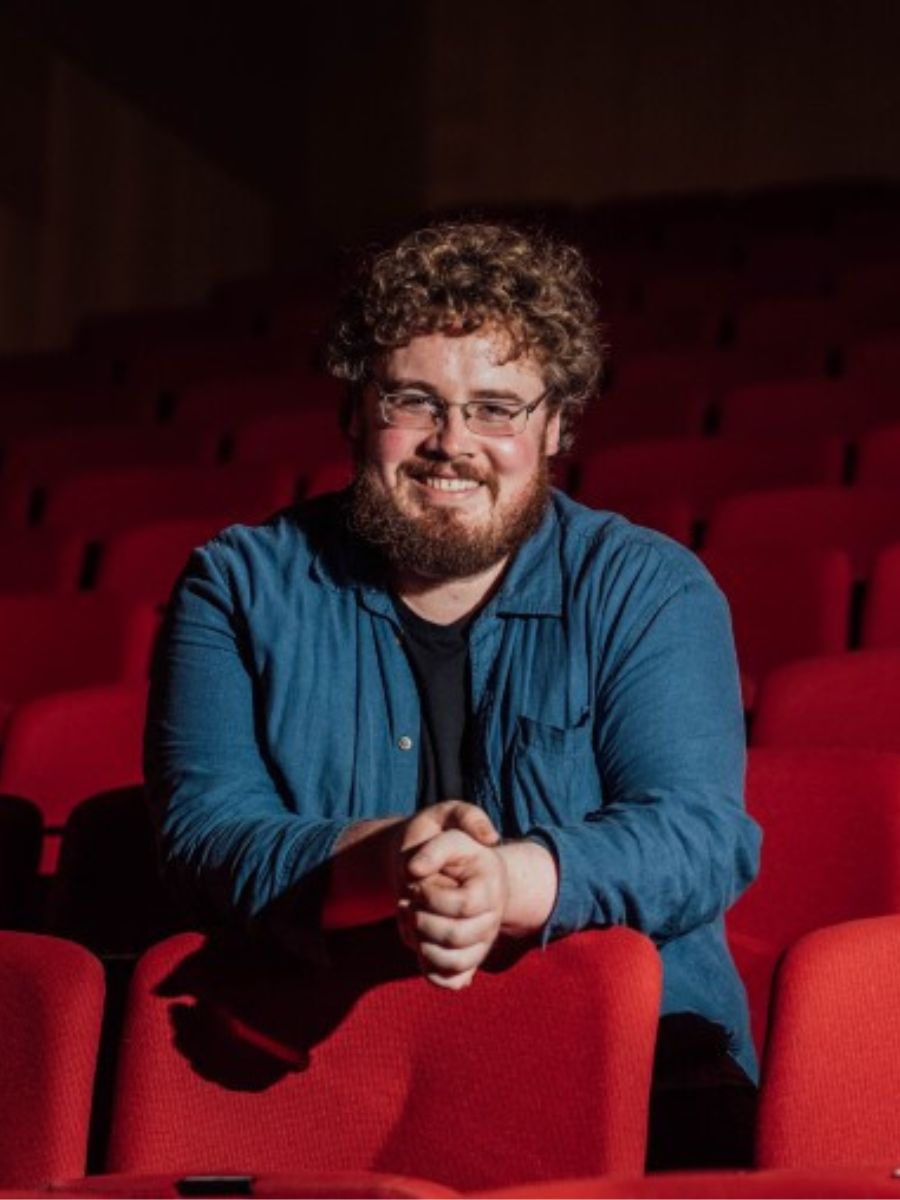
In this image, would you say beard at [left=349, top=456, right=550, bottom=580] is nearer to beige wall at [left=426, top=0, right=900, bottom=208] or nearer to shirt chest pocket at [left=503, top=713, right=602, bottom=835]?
shirt chest pocket at [left=503, top=713, right=602, bottom=835]

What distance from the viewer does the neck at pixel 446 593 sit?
44.3 inches

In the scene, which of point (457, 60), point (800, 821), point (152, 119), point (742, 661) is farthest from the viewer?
point (457, 60)

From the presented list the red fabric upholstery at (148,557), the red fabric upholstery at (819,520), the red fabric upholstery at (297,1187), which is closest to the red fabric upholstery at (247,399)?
the red fabric upholstery at (148,557)

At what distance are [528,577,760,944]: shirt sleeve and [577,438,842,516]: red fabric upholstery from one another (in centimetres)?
112

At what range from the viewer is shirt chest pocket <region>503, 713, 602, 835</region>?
106 cm

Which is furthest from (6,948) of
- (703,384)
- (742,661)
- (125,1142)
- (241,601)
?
(703,384)

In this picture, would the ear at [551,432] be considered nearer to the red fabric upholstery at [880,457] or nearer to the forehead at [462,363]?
the forehead at [462,363]

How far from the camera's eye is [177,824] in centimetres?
104

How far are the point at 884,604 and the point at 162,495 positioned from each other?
0.94 metres

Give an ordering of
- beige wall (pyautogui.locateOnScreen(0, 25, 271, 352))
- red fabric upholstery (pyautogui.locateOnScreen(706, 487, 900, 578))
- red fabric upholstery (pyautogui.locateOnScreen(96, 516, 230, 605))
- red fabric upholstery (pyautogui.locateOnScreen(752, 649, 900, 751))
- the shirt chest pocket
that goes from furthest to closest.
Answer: beige wall (pyautogui.locateOnScreen(0, 25, 271, 352)), red fabric upholstery (pyautogui.locateOnScreen(96, 516, 230, 605)), red fabric upholstery (pyautogui.locateOnScreen(706, 487, 900, 578)), red fabric upholstery (pyautogui.locateOnScreen(752, 649, 900, 751)), the shirt chest pocket

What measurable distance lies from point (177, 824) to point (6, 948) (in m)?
0.12

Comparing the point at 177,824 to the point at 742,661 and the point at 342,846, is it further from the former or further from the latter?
the point at 742,661

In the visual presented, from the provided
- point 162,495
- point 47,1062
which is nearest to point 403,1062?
point 47,1062

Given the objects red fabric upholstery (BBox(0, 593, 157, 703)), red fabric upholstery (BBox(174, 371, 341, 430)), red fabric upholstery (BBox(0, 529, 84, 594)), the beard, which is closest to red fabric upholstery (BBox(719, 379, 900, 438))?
red fabric upholstery (BBox(174, 371, 341, 430))
